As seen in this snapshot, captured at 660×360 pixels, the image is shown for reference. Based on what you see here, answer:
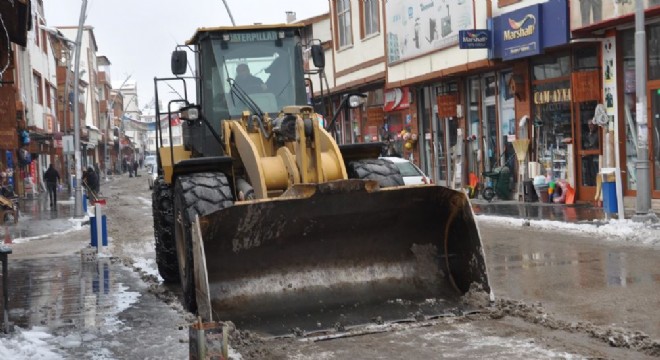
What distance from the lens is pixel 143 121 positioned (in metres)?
158

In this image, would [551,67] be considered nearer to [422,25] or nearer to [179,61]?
[422,25]

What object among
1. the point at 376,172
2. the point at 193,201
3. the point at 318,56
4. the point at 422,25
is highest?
the point at 422,25

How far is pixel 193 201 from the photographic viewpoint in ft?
30.2

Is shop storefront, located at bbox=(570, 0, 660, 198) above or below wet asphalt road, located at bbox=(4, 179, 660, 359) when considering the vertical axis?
above

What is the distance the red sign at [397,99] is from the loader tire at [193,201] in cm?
2538

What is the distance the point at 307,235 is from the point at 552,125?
17.1m

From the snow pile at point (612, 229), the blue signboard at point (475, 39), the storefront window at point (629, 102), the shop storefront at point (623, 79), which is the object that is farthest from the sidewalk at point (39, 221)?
the storefront window at point (629, 102)

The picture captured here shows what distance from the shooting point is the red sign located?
3475cm

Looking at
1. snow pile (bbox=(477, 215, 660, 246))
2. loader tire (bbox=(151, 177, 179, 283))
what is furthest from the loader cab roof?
snow pile (bbox=(477, 215, 660, 246))

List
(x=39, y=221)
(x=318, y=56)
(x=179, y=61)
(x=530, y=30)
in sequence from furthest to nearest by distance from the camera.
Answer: (x=39, y=221) < (x=530, y=30) < (x=318, y=56) < (x=179, y=61)

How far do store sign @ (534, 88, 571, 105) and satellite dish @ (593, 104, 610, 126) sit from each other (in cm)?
188

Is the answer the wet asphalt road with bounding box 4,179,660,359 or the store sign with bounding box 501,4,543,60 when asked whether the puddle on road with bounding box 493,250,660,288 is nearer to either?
the wet asphalt road with bounding box 4,179,660,359

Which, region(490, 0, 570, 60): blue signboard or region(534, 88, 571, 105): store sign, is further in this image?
region(534, 88, 571, 105): store sign

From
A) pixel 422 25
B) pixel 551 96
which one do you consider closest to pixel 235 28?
pixel 551 96
